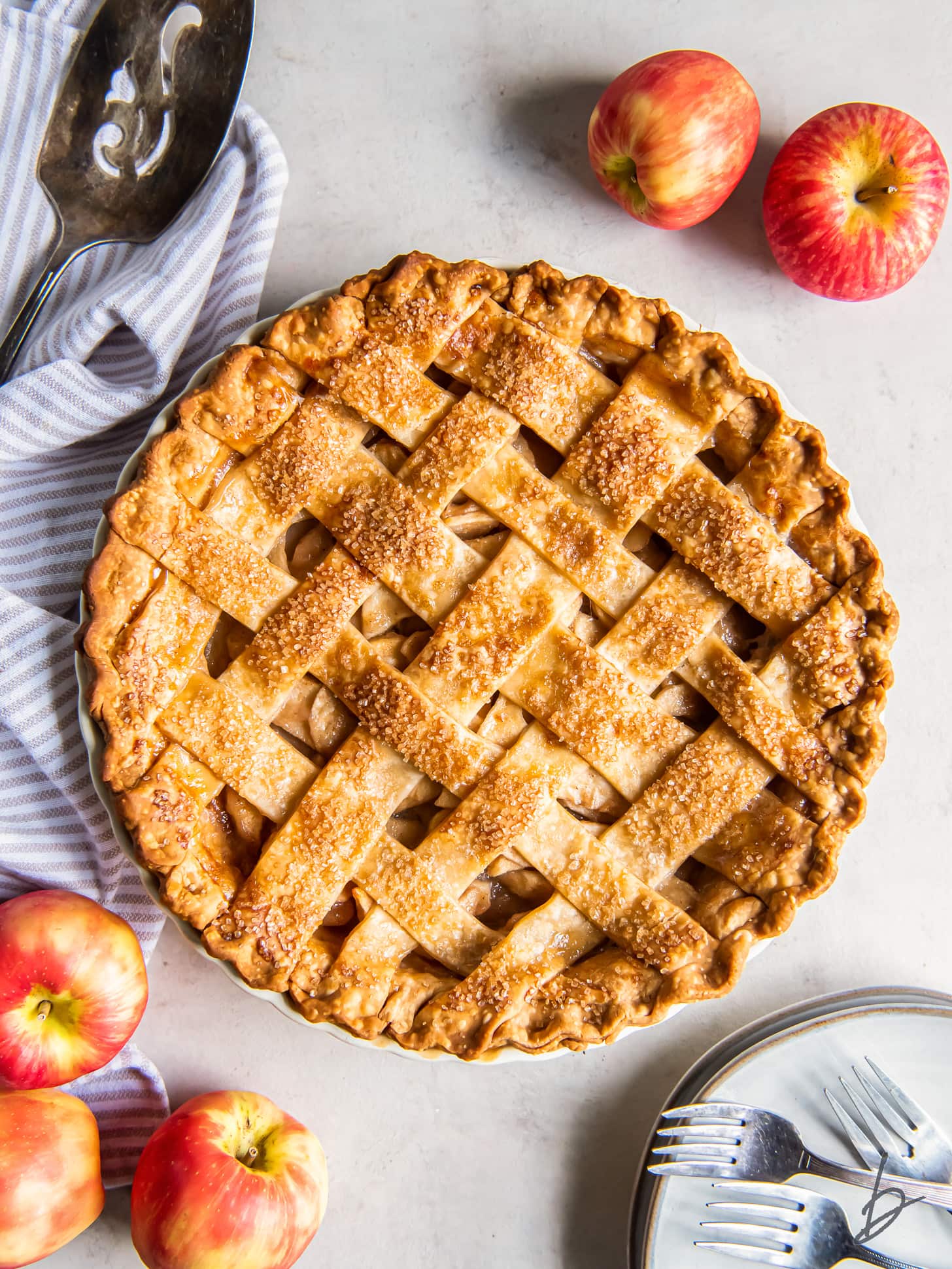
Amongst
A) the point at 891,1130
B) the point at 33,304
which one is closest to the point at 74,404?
the point at 33,304

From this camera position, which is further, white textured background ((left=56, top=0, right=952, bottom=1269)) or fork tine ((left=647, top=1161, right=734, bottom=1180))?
white textured background ((left=56, top=0, right=952, bottom=1269))

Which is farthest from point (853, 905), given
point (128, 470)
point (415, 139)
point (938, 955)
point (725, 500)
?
point (415, 139)

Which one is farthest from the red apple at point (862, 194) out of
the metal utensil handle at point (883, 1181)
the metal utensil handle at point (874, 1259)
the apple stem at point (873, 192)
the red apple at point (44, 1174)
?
the red apple at point (44, 1174)

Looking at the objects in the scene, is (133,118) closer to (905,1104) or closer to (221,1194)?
(221,1194)

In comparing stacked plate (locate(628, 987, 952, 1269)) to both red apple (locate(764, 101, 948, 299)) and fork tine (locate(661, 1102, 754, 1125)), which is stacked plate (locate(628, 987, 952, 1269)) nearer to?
fork tine (locate(661, 1102, 754, 1125))

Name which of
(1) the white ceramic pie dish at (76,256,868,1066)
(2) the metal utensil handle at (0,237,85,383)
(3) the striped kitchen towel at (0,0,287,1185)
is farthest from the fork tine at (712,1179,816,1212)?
(2) the metal utensil handle at (0,237,85,383)

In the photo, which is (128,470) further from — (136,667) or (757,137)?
(757,137)

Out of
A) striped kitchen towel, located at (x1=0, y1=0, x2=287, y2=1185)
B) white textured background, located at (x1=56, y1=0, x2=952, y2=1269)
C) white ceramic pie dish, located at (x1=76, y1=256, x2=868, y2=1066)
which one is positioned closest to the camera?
white ceramic pie dish, located at (x1=76, y1=256, x2=868, y2=1066)
